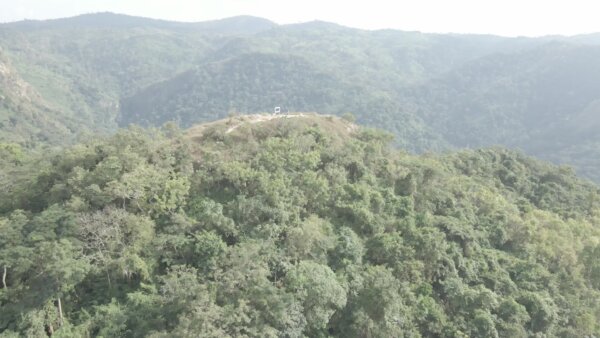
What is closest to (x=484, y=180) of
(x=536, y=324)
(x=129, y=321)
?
(x=536, y=324)

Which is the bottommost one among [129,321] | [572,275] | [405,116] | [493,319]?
[405,116]

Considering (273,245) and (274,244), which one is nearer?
(273,245)

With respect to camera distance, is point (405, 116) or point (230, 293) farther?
point (405, 116)

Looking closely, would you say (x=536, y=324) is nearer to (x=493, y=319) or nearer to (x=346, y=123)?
(x=493, y=319)

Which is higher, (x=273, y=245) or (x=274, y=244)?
(x=273, y=245)

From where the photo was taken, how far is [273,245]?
26.3 meters

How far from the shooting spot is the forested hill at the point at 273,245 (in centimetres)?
2172

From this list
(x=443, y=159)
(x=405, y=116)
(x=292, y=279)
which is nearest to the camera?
(x=292, y=279)

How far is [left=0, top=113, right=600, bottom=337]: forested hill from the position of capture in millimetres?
21719

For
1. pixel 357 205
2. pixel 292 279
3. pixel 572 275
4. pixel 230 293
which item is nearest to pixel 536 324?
pixel 572 275

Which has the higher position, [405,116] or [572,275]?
[572,275]

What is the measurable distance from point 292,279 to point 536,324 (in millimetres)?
18435

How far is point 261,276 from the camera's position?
22.4 m

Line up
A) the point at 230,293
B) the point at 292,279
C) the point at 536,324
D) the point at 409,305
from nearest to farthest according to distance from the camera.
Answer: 1. the point at 230,293
2. the point at 292,279
3. the point at 409,305
4. the point at 536,324
